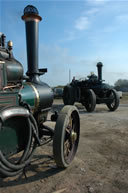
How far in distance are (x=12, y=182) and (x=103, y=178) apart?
1129 millimetres

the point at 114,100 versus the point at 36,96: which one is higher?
the point at 36,96

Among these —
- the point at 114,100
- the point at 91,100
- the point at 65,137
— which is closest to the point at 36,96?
the point at 65,137

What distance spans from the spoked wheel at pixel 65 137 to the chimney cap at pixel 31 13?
1.76 m

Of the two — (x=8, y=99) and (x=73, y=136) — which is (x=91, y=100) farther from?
(x=8, y=99)

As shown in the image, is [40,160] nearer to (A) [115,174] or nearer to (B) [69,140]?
(B) [69,140]

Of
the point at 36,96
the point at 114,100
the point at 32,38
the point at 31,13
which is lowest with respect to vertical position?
the point at 114,100

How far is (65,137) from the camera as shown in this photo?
3.04m

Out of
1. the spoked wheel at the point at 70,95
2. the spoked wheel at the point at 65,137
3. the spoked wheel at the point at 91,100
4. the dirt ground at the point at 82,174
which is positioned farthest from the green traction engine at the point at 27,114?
the spoked wheel at the point at 70,95

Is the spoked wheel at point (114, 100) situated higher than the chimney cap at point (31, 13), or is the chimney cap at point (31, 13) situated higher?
the chimney cap at point (31, 13)

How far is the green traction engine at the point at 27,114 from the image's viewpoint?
6.83 ft

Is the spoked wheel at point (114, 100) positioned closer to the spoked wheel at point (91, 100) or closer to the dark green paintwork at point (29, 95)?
the spoked wheel at point (91, 100)

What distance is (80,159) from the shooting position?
331 centimetres

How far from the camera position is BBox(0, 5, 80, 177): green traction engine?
2.08m

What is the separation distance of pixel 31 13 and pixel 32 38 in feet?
1.42
